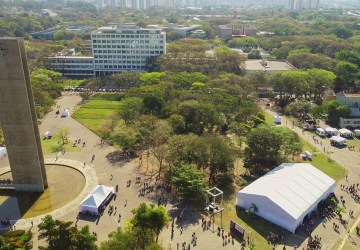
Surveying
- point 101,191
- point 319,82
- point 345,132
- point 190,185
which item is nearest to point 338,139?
point 345,132

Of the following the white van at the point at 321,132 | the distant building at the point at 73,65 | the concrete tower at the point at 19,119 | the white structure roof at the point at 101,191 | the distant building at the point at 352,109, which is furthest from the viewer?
the distant building at the point at 73,65

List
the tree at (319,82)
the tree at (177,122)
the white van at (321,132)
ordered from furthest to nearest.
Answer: the tree at (319,82)
the white van at (321,132)
the tree at (177,122)

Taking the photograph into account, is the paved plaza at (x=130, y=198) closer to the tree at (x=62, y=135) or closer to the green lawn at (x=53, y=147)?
the tree at (x=62, y=135)

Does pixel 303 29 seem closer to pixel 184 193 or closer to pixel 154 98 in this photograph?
pixel 154 98

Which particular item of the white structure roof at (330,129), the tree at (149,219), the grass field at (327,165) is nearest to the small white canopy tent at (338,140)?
the white structure roof at (330,129)

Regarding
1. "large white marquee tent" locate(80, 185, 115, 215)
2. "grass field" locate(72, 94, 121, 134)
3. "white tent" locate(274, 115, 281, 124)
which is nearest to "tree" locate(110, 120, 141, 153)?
"grass field" locate(72, 94, 121, 134)

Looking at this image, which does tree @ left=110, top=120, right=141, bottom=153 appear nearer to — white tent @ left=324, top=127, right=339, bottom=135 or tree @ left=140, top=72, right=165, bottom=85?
tree @ left=140, top=72, right=165, bottom=85

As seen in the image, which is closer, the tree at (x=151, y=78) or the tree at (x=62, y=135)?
the tree at (x=62, y=135)

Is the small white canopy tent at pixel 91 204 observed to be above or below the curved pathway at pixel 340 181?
above
